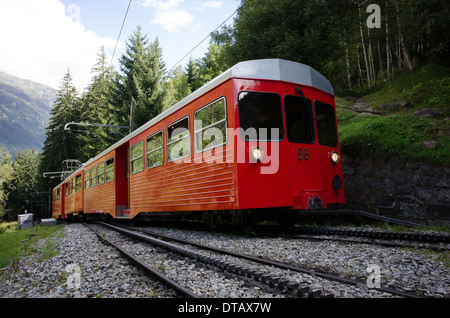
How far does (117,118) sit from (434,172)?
22304 mm

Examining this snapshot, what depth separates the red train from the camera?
16.8 ft

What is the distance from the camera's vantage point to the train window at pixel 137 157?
352 inches

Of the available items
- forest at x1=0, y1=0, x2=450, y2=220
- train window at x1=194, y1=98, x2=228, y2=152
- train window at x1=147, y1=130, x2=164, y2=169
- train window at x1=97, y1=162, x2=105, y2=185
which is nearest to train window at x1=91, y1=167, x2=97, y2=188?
train window at x1=97, y1=162, x2=105, y2=185

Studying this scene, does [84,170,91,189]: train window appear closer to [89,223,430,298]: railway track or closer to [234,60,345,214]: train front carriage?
[89,223,430,298]: railway track

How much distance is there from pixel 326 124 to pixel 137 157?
5.83 m

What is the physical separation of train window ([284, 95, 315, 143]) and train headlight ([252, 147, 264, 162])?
709 millimetres

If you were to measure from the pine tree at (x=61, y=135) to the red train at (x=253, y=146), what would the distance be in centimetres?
3801

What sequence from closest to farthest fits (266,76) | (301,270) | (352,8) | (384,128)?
(301,270)
(266,76)
(384,128)
(352,8)

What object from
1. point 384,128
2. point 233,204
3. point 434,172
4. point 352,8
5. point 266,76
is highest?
point 352,8

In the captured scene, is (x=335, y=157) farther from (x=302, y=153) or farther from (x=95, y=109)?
(x=95, y=109)

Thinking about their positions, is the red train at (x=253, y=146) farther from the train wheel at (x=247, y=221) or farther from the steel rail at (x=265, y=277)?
the steel rail at (x=265, y=277)
